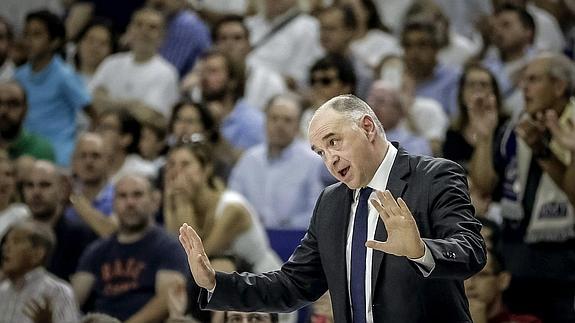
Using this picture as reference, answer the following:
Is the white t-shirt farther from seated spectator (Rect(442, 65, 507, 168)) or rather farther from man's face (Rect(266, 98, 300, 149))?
seated spectator (Rect(442, 65, 507, 168))

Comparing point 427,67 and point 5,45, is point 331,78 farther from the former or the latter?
point 5,45

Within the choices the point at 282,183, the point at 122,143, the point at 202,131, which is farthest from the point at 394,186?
the point at 122,143

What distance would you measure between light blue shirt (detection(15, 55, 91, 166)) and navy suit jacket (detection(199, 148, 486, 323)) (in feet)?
18.4

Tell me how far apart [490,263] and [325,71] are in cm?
258

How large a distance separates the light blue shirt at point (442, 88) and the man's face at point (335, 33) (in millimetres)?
727

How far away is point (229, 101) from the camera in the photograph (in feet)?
29.5

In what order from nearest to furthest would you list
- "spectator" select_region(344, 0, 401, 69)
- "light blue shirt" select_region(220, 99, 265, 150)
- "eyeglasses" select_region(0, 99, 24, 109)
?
"light blue shirt" select_region(220, 99, 265, 150), "eyeglasses" select_region(0, 99, 24, 109), "spectator" select_region(344, 0, 401, 69)

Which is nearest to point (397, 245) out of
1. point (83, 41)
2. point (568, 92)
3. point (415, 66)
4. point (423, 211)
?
point (423, 211)

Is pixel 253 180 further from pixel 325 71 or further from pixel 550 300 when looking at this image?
pixel 550 300

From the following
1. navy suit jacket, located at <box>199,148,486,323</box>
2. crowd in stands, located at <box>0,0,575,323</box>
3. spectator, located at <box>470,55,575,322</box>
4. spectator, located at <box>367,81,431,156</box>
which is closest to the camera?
navy suit jacket, located at <box>199,148,486,323</box>

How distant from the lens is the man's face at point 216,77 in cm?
899

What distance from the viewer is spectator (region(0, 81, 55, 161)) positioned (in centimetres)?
888

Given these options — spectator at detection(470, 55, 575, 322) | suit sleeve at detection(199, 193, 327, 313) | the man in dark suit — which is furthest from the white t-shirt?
the man in dark suit

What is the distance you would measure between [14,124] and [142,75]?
124 centimetres
